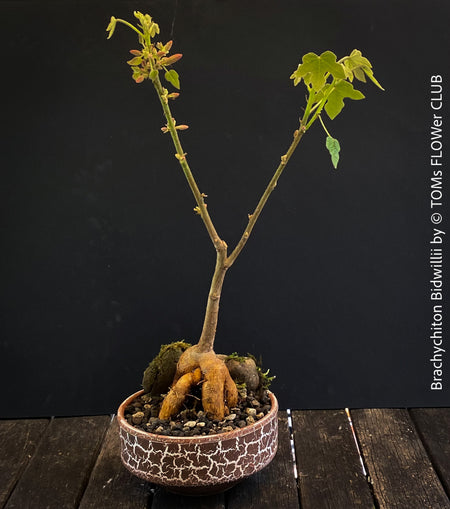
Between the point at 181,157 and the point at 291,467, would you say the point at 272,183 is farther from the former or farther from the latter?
the point at 291,467

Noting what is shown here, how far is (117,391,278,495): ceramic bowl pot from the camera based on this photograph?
0.97m

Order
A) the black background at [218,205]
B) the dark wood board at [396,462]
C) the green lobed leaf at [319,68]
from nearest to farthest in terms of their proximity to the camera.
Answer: the green lobed leaf at [319,68], the dark wood board at [396,462], the black background at [218,205]

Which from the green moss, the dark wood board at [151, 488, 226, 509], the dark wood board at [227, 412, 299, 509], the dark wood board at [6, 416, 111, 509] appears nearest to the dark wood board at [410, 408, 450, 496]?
the dark wood board at [227, 412, 299, 509]

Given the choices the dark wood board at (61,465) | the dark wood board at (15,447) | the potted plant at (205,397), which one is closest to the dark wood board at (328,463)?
the potted plant at (205,397)

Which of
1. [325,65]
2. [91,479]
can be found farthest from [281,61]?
[91,479]

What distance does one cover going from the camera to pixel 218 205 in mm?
1396

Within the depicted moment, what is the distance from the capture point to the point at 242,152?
4.55 feet

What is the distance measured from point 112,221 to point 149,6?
1.56 feet

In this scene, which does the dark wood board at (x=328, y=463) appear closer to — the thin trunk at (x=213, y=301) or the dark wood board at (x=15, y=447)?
the thin trunk at (x=213, y=301)

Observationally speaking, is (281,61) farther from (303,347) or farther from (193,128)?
(303,347)

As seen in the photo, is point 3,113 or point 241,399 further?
point 3,113

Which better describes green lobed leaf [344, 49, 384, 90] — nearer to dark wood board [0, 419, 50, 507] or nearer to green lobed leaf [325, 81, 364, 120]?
green lobed leaf [325, 81, 364, 120]

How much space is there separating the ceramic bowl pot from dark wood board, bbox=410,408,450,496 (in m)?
0.35

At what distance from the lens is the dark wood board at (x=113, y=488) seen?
1.04 meters
